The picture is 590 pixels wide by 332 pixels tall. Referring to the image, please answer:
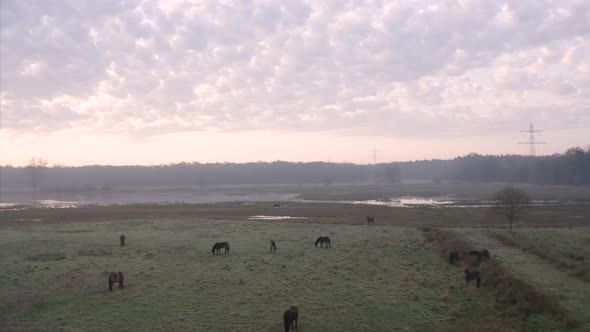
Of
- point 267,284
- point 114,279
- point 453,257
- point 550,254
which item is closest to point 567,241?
point 550,254

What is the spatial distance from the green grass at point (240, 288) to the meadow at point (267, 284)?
0.21 ft

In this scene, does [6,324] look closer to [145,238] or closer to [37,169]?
[145,238]

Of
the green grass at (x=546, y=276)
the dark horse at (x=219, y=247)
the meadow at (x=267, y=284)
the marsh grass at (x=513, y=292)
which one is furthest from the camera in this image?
the dark horse at (x=219, y=247)

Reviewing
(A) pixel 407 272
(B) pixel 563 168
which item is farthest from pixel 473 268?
(B) pixel 563 168

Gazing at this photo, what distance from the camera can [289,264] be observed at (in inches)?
1017

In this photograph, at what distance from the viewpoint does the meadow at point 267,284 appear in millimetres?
16453

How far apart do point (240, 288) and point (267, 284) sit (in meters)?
1.50

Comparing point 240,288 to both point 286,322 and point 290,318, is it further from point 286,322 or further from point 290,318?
point 286,322

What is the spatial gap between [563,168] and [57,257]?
168 m

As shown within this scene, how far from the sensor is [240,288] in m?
21.0

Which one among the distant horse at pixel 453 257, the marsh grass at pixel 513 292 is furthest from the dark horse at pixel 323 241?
the distant horse at pixel 453 257

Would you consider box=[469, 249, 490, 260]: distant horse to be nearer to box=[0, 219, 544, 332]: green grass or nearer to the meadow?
the meadow

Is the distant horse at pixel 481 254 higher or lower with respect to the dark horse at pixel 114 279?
lower

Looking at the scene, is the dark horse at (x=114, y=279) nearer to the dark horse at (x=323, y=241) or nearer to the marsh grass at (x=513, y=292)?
the dark horse at (x=323, y=241)
